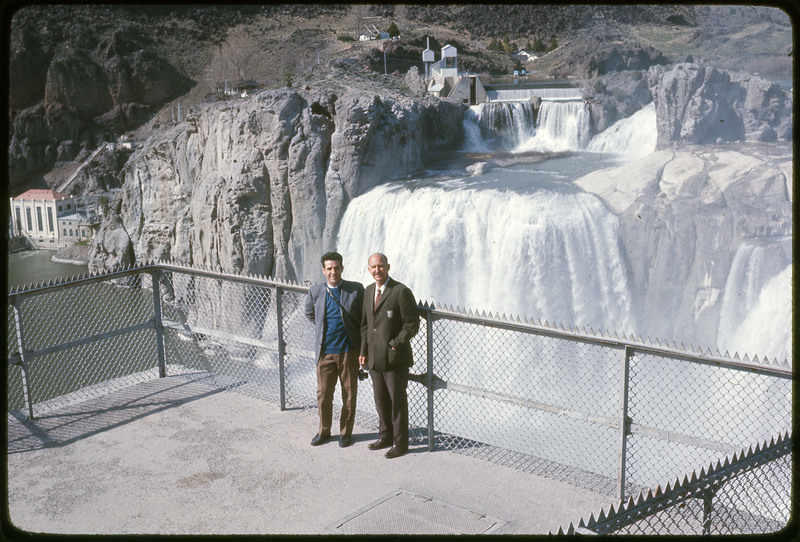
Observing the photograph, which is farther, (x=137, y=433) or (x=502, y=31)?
(x=502, y=31)

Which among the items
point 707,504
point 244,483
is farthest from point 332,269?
point 707,504

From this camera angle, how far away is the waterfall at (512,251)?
82.8 ft

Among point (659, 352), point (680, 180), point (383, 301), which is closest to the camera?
point (659, 352)

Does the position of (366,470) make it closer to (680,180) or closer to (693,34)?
(680,180)

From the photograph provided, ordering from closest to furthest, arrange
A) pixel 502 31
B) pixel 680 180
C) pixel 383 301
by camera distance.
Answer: pixel 383 301 → pixel 680 180 → pixel 502 31

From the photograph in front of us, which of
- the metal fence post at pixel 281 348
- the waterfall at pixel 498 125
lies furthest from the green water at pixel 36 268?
the metal fence post at pixel 281 348

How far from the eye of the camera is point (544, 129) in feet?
127

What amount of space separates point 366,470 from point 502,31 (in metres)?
61.3

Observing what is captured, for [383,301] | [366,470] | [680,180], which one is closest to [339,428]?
[366,470]

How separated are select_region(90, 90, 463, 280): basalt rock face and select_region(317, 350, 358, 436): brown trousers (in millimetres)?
27832

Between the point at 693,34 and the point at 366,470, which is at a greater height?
the point at 693,34

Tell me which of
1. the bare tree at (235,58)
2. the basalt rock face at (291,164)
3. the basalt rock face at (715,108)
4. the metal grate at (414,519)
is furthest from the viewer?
the bare tree at (235,58)

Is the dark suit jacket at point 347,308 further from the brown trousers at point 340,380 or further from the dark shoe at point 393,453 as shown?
the dark shoe at point 393,453

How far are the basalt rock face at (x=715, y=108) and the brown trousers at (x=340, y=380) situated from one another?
27.7 meters
